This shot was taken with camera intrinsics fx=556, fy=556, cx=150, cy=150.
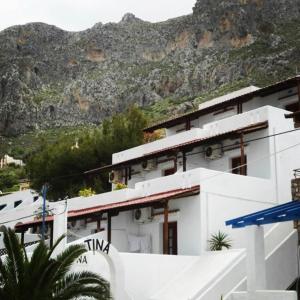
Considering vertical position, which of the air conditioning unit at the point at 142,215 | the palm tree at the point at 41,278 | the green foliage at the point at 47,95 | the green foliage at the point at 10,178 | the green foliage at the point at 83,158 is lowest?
the palm tree at the point at 41,278

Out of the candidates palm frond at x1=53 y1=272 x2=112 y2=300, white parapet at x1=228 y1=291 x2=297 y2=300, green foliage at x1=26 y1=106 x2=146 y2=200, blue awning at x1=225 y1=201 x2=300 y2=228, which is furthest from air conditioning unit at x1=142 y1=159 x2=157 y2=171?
palm frond at x1=53 y1=272 x2=112 y2=300

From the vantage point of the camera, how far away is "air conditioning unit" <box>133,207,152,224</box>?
1039 inches

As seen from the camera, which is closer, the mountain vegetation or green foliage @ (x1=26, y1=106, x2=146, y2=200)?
green foliage @ (x1=26, y1=106, x2=146, y2=200)

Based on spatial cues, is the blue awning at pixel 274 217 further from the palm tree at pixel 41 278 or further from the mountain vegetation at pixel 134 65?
the mountain vegetation at pixel 134 65

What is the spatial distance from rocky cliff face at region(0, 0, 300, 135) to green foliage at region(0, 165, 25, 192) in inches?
1454

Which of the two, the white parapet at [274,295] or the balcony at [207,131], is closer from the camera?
the white parapet at [274,295]

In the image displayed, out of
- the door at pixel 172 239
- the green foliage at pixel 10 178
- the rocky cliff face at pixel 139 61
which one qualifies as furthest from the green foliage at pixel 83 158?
the rocky cliff face at pixel 139 61

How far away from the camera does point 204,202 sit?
23281 millimetres

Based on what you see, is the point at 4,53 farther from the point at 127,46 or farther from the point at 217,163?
the point at 217,163

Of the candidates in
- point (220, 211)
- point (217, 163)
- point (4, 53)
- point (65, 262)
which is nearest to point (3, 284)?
point (65, 262)

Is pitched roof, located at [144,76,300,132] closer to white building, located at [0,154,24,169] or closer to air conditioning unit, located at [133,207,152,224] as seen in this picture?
air conditioning unit, located at [133,207,152,224]

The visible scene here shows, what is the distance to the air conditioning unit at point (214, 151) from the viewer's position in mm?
28583

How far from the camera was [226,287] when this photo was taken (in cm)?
1984

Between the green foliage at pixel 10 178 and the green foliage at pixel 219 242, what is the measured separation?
4911 cm
